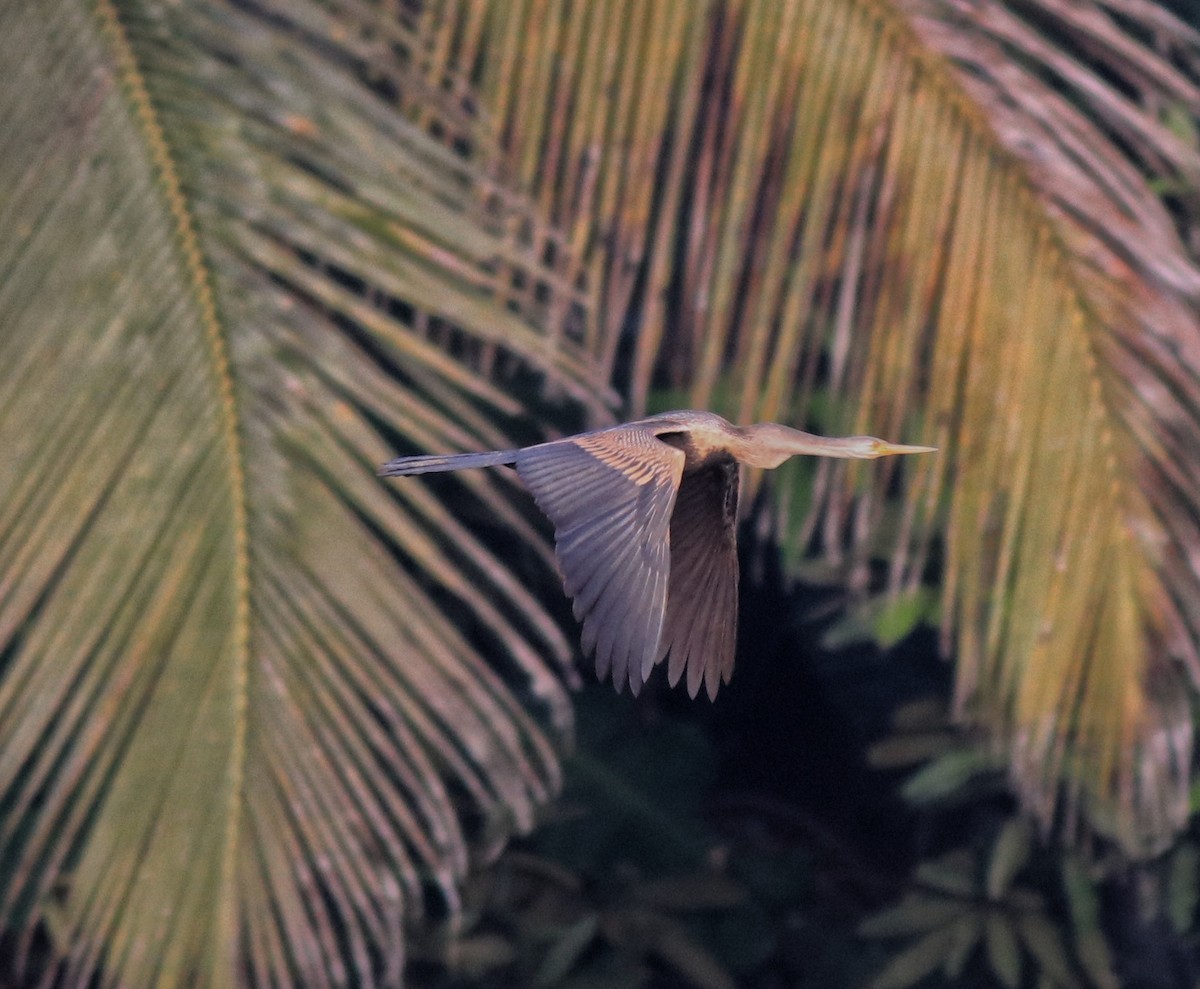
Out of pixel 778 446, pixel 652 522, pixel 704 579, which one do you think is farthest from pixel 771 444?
pixel 652 522

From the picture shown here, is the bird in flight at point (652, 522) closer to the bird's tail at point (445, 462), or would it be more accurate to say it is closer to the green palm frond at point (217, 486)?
the bird's tail at point (445, 462)

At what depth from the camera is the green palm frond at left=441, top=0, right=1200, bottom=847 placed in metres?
2.62

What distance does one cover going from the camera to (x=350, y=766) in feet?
7.91

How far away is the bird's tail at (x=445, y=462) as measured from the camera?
1888 mm

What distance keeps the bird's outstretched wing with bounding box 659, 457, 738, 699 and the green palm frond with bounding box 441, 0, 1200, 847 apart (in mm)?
574

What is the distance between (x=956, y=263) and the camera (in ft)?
8.86

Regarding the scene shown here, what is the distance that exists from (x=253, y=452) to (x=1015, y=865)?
2390 millimetres

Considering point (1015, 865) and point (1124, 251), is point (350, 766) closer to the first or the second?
point (1124, 251)

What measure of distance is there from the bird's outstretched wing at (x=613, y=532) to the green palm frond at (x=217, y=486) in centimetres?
65

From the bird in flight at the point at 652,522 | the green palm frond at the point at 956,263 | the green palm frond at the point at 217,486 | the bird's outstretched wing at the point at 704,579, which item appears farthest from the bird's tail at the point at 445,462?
the green palm frond at the point at 956,263

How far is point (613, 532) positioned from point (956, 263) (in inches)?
46.8

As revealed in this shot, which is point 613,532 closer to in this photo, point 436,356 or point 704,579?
point 704,579

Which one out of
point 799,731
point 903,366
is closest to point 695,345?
point 903,366

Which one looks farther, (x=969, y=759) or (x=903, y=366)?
(x=969, y=759)
